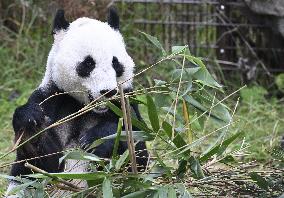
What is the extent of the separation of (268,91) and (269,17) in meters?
0.61

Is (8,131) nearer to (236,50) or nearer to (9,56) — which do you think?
(9,56)

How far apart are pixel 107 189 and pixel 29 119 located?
27.5 inches

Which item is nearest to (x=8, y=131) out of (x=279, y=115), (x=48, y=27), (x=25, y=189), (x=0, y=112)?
(x=0, y=112)

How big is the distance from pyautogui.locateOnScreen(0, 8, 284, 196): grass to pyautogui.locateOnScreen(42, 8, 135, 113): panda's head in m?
1.54

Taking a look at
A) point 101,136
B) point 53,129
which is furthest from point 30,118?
point 101,136

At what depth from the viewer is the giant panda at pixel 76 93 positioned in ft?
10.8

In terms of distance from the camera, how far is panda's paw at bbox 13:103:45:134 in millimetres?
3277

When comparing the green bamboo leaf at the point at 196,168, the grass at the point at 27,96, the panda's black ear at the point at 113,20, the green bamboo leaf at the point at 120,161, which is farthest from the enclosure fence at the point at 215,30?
the green bamboo leaf at the point at 120,161

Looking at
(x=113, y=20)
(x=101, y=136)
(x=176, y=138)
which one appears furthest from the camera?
(x=113, y=20)

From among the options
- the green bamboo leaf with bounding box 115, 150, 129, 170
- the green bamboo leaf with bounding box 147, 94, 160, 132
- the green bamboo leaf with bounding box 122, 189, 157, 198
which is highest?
the green bamboo leaf with bounding box 147, 94, 160, 132

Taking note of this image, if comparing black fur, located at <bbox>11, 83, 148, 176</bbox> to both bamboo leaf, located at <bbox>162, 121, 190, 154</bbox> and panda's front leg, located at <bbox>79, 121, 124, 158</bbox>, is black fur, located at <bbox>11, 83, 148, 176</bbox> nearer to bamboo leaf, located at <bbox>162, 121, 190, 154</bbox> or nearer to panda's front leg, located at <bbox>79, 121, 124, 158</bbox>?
panda's front leg, located at <bbox>79, 121, 124, 158</bbox>

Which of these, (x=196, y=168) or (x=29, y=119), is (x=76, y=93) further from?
(x=196, y=168)

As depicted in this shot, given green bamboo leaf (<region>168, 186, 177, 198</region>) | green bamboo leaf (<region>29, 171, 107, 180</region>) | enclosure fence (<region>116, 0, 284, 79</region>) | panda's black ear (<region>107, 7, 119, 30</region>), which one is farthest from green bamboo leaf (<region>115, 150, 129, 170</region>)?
enclosure fence (<region>116, 0, 284, 79</region>)

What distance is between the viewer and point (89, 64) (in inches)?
130
